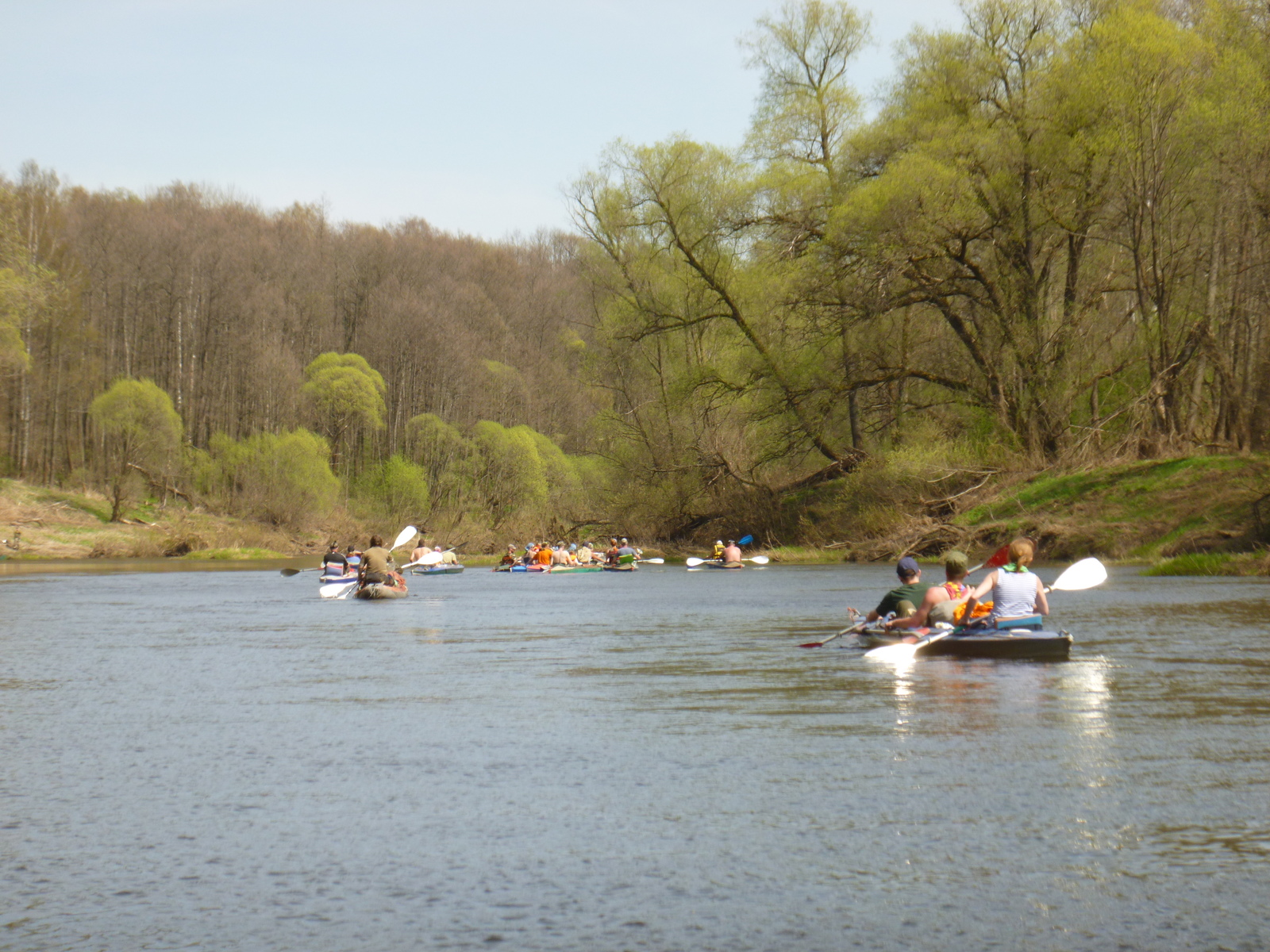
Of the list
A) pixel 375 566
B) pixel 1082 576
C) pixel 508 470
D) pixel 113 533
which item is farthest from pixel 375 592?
pixel 508 470

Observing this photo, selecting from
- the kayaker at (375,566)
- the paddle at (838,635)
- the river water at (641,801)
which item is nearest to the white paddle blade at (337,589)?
the kayaker at (375,566)

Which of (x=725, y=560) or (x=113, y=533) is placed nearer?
(x=725, y=560)

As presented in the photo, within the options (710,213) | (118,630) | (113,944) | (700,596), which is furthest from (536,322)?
(113,944)

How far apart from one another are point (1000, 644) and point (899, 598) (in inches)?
72.6

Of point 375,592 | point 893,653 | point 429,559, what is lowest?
point 893,653

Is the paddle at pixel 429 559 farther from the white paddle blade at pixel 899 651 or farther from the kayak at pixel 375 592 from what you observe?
the white paddle blade at pixel 899 651

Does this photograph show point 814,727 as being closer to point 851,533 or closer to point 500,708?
point 500,708

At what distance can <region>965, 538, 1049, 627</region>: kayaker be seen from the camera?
13914 millimetres

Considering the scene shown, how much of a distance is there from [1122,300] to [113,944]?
130 feet

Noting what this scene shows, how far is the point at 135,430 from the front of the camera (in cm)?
6034

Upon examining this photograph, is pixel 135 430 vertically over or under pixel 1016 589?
over

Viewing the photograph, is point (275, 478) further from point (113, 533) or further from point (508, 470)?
point (508, 470)

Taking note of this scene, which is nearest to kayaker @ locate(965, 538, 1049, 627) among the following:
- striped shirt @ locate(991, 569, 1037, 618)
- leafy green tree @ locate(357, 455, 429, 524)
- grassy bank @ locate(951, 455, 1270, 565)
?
striped shirt @ locate(991, 569, 1037, 618)

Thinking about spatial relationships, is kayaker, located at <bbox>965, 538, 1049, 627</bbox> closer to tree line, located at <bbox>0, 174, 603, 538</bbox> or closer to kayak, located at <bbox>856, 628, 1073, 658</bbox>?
kayak, located at <bbox>856, 628, 1073, 658</bbox>
